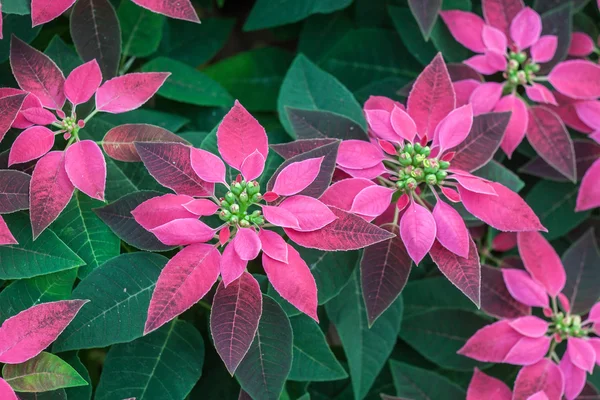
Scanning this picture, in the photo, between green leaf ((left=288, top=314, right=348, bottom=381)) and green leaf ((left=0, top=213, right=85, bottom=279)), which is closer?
green leaf ((left=0, top=213, right=85, bottom=279))

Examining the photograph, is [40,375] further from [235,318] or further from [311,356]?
[311,356]

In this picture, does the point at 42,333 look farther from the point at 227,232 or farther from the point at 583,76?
the point at 583,76

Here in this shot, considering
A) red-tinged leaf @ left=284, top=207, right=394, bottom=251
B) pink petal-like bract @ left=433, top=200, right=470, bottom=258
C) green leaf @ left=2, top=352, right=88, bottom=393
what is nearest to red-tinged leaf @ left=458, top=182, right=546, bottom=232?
pink petal-like bract @ left=433, top=200, right=470, bottom=258

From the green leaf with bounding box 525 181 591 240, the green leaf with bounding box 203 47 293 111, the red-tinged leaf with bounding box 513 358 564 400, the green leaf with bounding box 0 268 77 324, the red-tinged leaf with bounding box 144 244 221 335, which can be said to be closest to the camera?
the red-tinged leaf with bounding box 144 244 221 335

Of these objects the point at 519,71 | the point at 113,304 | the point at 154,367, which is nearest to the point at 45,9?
the point at 113,304

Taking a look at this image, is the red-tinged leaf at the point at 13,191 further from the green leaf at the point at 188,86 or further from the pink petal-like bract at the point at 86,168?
the green leaf at the point at 188,86

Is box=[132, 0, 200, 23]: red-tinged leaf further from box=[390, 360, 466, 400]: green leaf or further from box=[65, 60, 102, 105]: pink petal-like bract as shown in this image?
box=[390, 360, 466, 400]: green leaf

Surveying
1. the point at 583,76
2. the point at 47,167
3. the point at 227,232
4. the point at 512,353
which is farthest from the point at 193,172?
the point at 583,76
